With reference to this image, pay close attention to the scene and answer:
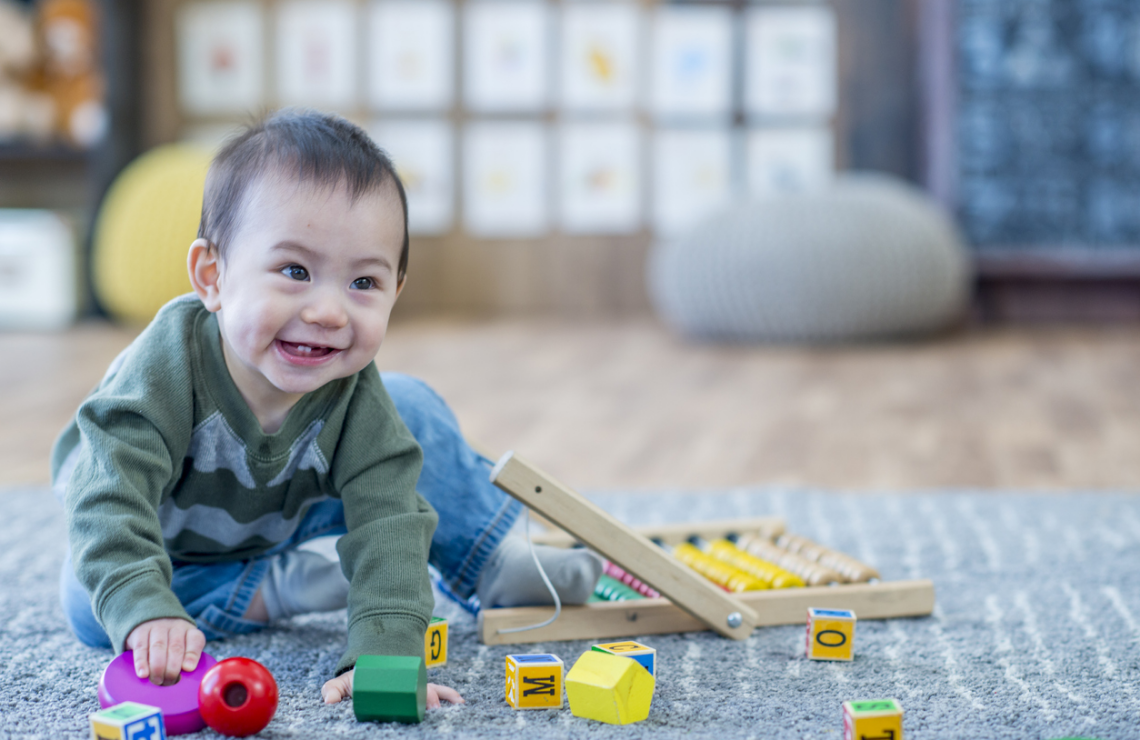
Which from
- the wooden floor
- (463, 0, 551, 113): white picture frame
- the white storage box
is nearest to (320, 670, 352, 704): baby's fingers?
the wooden floor

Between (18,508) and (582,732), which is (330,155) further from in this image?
(18,508)

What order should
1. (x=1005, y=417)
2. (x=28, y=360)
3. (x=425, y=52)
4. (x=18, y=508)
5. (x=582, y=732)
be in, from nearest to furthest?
(x=582, y=732) → (x=18, y=508) → (x=1005, y=417) → (x=28, y=360) → (x=425, y=52)

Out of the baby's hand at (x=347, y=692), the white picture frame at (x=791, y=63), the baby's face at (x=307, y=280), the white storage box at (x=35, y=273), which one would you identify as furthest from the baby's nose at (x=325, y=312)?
the white picture frame at (x=791, y=63)

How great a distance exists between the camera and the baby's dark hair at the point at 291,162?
0.69 meters

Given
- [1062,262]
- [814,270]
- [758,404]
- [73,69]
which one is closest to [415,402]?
[758,404]

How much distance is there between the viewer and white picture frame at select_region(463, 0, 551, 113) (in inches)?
139

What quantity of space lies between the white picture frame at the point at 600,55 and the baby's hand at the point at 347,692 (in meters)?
2.96

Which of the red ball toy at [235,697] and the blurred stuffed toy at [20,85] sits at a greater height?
the blurred stuffed toy at [20,85]

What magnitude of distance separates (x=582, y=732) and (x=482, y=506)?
250 mm

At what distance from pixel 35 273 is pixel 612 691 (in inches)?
116

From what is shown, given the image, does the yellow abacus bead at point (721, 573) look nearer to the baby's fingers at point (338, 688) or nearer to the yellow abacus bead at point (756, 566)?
the yellow abacus bead at point (756, 566)

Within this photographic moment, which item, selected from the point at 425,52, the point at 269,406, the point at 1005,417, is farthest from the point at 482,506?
the point at 425,52

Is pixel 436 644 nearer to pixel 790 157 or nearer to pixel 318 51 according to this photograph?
pixel 790 157

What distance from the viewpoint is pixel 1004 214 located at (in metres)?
3.15
